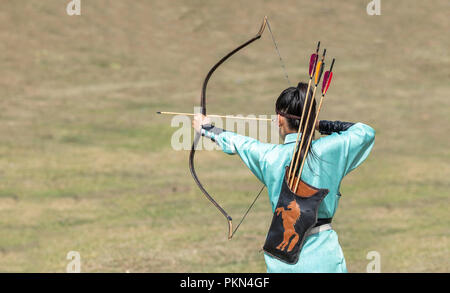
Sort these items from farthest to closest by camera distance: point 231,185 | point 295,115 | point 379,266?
point 231,185 → point 379,266 → point 295,115

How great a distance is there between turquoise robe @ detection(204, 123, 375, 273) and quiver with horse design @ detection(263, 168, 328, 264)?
34mm

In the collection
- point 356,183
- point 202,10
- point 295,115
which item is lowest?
point 356,183

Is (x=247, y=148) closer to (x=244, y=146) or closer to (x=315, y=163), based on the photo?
(x=244, y=146)

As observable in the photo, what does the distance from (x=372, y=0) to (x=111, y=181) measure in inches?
299

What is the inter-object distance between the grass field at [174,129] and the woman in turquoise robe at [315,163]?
2.20 metres

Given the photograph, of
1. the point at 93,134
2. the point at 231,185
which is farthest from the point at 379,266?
the point at 93,134

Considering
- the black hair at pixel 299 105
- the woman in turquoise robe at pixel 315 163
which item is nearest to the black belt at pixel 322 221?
the woman in turquoise robe at pixel 315 163

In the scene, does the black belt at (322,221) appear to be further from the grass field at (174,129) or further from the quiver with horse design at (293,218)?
the grass field at (174,129)

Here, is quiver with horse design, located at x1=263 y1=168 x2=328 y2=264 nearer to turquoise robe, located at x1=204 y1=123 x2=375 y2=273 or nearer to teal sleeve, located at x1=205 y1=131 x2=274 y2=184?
turquoise robe, located at x1=204 y1=123 x2=375 y2=273

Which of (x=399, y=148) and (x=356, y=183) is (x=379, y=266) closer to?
(x=356, y=183)

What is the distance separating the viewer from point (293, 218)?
8.43 ft

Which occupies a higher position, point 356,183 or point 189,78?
point 189,78

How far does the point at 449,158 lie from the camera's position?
7.42m

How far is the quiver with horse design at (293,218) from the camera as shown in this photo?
2549 millimetres
